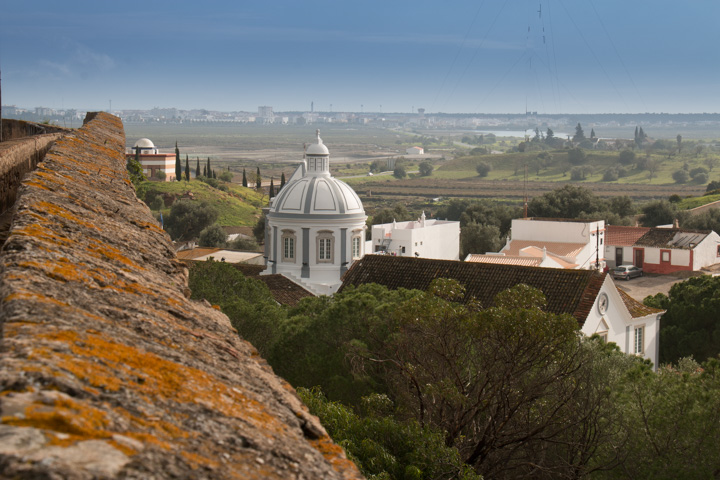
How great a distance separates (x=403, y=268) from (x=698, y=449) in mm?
17171

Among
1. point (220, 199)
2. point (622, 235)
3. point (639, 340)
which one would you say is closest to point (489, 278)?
point (639, 340)

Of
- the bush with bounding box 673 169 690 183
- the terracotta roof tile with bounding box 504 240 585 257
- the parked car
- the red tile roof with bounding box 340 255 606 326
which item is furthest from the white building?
the bush with bounding box 673 169 690 183

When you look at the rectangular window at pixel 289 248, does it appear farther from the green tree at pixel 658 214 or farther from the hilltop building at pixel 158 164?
the hilltop building at pixel 158 164

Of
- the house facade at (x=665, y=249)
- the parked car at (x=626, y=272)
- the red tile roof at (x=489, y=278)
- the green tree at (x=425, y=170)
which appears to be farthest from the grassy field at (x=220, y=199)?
the green tree at (x=425, y=170)

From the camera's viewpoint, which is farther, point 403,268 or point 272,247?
point 272,247

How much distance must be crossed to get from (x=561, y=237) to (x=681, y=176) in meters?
125

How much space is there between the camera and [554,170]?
18138 cm

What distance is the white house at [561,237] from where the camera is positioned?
4738 cm

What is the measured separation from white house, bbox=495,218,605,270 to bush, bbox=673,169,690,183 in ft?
396

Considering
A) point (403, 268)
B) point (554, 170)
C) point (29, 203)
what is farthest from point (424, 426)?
point (554, 170)

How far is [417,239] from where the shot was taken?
164 ft

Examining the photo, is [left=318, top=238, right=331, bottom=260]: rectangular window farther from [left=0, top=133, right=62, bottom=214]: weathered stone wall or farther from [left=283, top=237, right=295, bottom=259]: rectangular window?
[left=0, top=133, right=62, bottom=214]: weathered stone wall

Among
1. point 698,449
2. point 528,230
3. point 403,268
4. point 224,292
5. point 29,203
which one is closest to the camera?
point 29,203

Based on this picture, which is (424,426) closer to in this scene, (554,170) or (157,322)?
(157,322)
